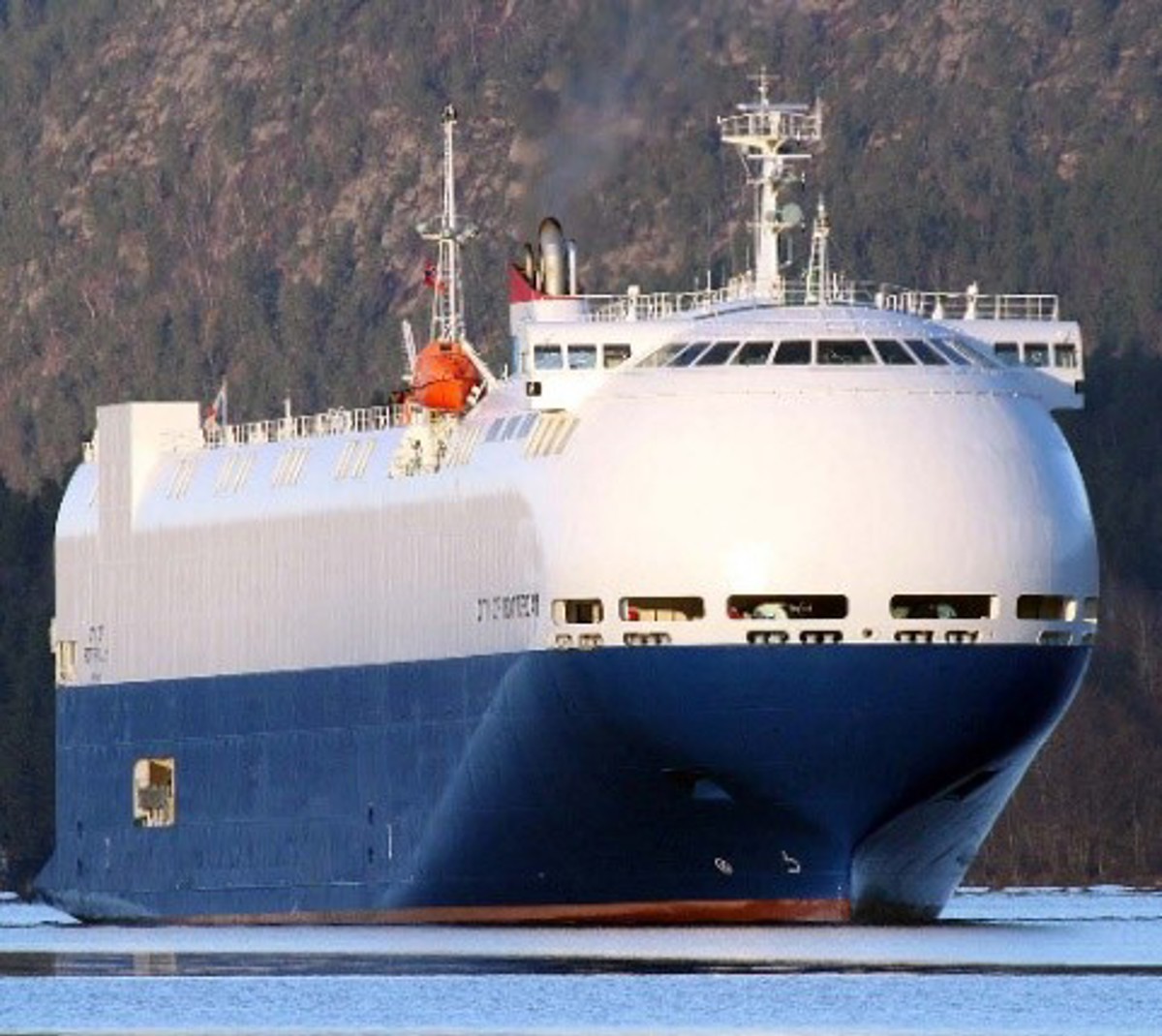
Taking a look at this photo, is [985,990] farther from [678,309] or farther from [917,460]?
[678,309]

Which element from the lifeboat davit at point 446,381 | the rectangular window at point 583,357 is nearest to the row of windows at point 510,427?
the rectangular window at point 583,357

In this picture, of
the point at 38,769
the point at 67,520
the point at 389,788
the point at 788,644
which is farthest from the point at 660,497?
the point at 38,769

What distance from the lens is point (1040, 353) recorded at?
11700 cm

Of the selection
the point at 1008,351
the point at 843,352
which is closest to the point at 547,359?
the point at 843,352

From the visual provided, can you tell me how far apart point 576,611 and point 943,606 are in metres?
6.32

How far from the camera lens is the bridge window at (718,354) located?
365 ft

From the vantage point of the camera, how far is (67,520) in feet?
446

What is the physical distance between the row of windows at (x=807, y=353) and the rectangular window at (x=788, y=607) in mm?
4655

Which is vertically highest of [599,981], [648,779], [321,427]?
[321,427]

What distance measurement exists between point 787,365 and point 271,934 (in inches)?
614

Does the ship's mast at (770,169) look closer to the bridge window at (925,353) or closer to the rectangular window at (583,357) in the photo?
the rectangular window at (583,357)

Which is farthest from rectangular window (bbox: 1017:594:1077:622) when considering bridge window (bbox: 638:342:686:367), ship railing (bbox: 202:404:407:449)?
ship railing (bbox: 202:404:407:449)

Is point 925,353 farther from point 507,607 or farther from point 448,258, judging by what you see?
point 448,258

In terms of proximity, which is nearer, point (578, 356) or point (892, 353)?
point (892, 353)
